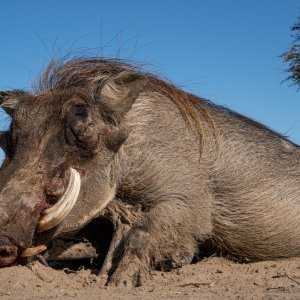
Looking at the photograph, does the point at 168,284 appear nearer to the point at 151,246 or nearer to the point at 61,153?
the point at 151,246

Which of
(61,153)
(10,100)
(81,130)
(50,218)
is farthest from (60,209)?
(10,100)

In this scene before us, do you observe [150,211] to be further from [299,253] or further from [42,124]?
[299,253]

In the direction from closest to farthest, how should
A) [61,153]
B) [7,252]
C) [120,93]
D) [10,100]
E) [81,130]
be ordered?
[7,252] < [61,153] < [81,130] < [120,93] < [10,100]

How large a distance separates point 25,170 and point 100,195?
0.57 meters

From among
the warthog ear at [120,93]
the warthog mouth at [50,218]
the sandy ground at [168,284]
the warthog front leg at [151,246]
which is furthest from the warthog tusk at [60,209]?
the warthog ear at [120,93]

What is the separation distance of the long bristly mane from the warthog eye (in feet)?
1.12

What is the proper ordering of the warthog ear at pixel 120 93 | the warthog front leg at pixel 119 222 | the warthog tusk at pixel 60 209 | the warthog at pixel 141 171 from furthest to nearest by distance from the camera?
the warthog ear at pixel 120 93 < the warthog front leg at pixel 119 222 < the warthog at pixel 141 171 < the warthog tusk at pixel 60 209

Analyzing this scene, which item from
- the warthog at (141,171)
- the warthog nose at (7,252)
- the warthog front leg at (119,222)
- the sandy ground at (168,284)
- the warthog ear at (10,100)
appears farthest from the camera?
the warthog ear at (10,100)

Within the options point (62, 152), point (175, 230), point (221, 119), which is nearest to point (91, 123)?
point (62, 152)

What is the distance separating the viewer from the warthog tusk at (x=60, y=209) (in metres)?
3.99

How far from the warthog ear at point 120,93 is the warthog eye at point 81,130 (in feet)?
0.62

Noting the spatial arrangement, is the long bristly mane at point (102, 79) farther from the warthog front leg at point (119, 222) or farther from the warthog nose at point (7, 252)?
the warthog nose at point (7, 252)

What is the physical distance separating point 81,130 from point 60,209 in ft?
2.20

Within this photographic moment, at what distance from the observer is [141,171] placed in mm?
4703
